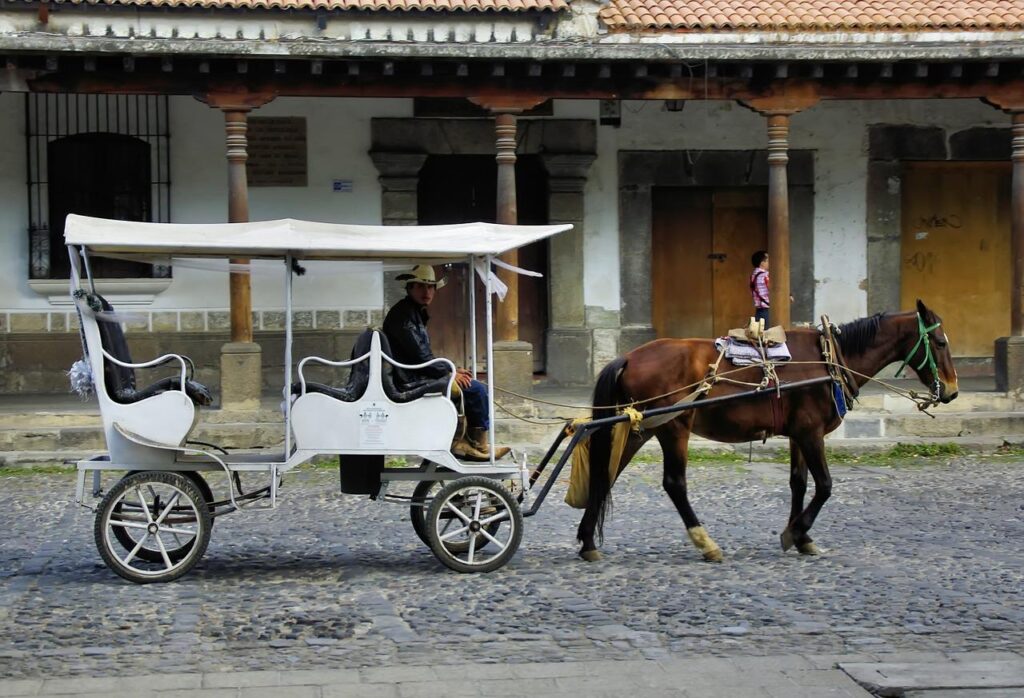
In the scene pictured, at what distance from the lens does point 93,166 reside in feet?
50.2

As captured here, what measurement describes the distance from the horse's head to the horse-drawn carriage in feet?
2.89

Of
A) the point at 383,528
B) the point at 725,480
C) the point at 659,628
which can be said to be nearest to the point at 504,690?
the point at 659,628

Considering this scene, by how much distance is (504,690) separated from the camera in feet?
17.9

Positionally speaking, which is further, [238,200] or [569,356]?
[569,356]

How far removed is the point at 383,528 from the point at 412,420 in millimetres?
1896

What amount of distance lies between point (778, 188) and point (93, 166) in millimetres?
7739

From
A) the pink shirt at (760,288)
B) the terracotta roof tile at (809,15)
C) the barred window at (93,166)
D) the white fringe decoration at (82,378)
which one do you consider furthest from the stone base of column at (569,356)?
the white fringe decoration at (82,378)

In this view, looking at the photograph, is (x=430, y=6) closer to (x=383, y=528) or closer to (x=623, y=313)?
(x=623, y=313)

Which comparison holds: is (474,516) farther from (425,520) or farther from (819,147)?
(819,147)

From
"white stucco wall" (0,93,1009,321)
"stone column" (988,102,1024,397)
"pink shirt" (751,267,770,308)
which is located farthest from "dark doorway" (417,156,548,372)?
"stone column" (988,102,1024,397)

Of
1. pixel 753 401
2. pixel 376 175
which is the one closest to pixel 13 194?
pixel 376 175

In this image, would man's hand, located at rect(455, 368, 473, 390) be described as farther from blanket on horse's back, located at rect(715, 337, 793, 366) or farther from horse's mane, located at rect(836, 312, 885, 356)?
horse's mane, located at rect(836, 312, 885, 356)

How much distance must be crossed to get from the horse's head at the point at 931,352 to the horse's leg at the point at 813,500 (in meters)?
0.80

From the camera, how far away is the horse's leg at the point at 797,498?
8266 millimetres
